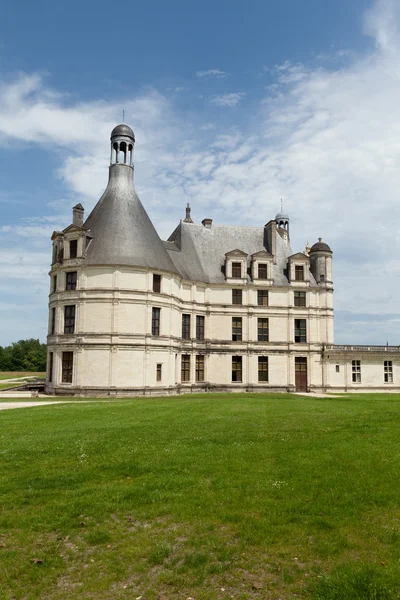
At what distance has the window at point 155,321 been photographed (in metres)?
40.3

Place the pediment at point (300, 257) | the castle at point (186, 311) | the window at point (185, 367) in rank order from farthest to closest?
the pediment at point (300, 257)
the window at point (185, 367)
the castle at point (186, 311)

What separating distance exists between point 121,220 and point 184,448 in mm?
30647

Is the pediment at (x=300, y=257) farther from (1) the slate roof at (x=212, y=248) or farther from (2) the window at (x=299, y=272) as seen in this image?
(1) the slate roof at (x=212, y=248)

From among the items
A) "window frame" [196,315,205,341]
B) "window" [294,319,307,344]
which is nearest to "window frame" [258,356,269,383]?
"window" [294,319,307,344]

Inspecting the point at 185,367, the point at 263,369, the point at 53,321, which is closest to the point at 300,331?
the point at 263,369

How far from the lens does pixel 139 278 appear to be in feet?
129

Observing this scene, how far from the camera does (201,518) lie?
8.01 m

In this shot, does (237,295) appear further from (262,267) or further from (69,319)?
(69,319)

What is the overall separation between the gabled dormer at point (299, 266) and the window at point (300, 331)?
3831 mm

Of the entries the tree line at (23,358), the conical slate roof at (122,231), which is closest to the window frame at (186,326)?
the conical slate roof at (122,231)

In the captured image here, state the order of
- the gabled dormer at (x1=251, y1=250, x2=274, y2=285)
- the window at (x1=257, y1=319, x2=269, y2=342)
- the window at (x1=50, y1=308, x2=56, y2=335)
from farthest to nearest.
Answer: the gabled dormer at (x1=251, y1=250, x2=274, y2=285)
the window at (x1=257, y1=319, x2=269, y2=342)
the window at (x1=50, y1=308, x2=56, y2=335)

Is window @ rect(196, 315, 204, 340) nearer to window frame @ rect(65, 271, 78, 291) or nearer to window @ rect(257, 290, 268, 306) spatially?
window @ rect(257, 290, 268, 306)

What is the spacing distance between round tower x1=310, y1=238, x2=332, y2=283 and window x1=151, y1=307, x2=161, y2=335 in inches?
719

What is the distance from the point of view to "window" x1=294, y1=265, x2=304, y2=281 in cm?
4900
